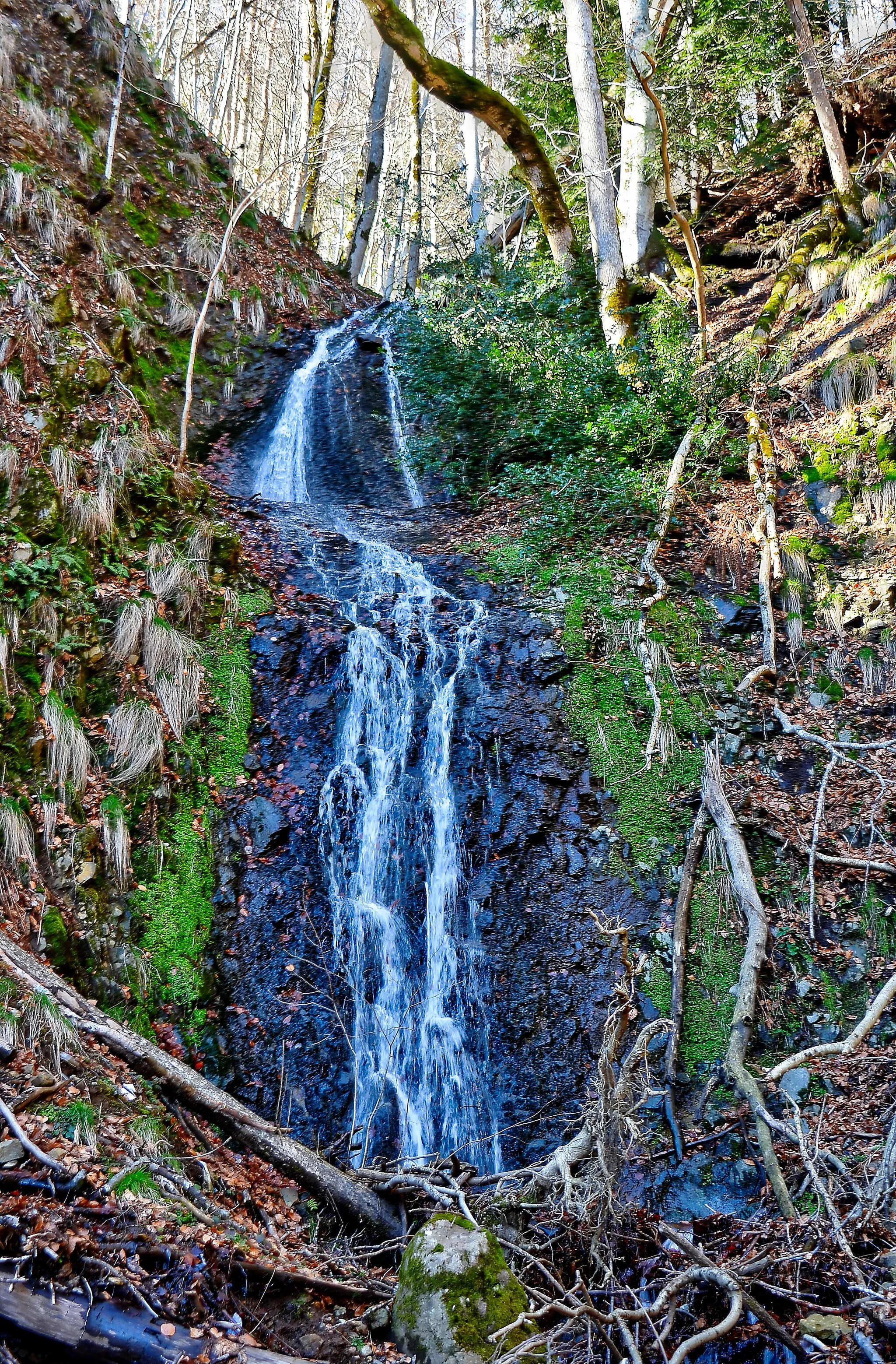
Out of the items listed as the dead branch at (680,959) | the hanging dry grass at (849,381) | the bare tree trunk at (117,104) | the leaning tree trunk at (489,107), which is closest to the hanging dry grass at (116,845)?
the dead branch at (680,959)

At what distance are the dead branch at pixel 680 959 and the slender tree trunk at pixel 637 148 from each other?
8.37 metres

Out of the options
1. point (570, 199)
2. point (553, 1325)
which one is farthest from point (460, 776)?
point (570, 199)

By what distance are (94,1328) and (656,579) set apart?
22.1 ft

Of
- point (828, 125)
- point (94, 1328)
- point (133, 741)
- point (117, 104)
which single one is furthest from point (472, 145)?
point (94, 1328)

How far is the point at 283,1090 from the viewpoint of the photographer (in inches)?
197

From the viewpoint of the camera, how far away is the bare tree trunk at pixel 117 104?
1066 cm

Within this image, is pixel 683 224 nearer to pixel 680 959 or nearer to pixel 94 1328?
pixel 680 959

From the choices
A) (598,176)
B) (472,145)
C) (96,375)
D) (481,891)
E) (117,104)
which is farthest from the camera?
(472,145)

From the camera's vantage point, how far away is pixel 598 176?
33.0ft

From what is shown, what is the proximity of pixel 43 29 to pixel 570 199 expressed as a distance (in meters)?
8.15

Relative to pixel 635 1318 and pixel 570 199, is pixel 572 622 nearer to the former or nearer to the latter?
pixel 635 1318

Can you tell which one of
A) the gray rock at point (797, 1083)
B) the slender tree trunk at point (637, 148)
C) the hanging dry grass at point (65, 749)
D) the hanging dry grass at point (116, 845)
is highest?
the slender tree trunk at point (637, 148)

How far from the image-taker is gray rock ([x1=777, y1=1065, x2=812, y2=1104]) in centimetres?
450

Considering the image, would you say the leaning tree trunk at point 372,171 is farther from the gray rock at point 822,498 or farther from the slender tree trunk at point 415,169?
the gray rock at point 822,498
